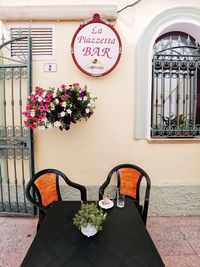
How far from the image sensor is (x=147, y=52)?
2723mm

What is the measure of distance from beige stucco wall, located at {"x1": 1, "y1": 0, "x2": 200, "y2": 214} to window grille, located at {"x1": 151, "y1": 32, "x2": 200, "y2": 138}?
0.27 meters

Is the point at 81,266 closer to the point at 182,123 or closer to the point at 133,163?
the point at 133,163

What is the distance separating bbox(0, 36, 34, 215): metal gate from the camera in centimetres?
272

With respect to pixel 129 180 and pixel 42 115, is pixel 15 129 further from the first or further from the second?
pixel 129 180

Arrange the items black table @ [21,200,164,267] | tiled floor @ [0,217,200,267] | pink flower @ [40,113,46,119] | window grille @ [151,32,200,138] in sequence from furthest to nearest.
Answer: window grille @ [151,32,200,138], pink flower @ [40,113,46,119], tiled floor @ [0,217,200,267], black table @ [21,200,164,267]

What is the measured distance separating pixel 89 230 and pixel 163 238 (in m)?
1.45

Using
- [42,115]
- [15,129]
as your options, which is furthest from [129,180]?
[15,129]

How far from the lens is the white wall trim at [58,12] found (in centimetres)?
258

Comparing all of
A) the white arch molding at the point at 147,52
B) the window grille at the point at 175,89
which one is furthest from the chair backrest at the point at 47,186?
the window grille at the point at 175,89

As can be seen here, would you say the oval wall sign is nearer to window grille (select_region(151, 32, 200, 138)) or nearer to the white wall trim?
the white wall trim

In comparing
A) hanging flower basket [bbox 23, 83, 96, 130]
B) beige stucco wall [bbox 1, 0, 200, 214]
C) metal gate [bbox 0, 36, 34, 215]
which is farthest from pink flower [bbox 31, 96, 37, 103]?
beige stucco wall [bbox 1, 0, 200, 214]

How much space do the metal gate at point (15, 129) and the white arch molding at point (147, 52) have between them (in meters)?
1.48

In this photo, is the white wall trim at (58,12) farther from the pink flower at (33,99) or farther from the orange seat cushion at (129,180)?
the orange seat cushion at (129,180)

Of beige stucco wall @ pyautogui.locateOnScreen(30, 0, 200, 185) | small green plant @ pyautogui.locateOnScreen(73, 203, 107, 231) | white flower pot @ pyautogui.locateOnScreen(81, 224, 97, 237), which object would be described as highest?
beige stucco wall @ pyautogui.locateOnScreen(30, 0, 200, 185)
